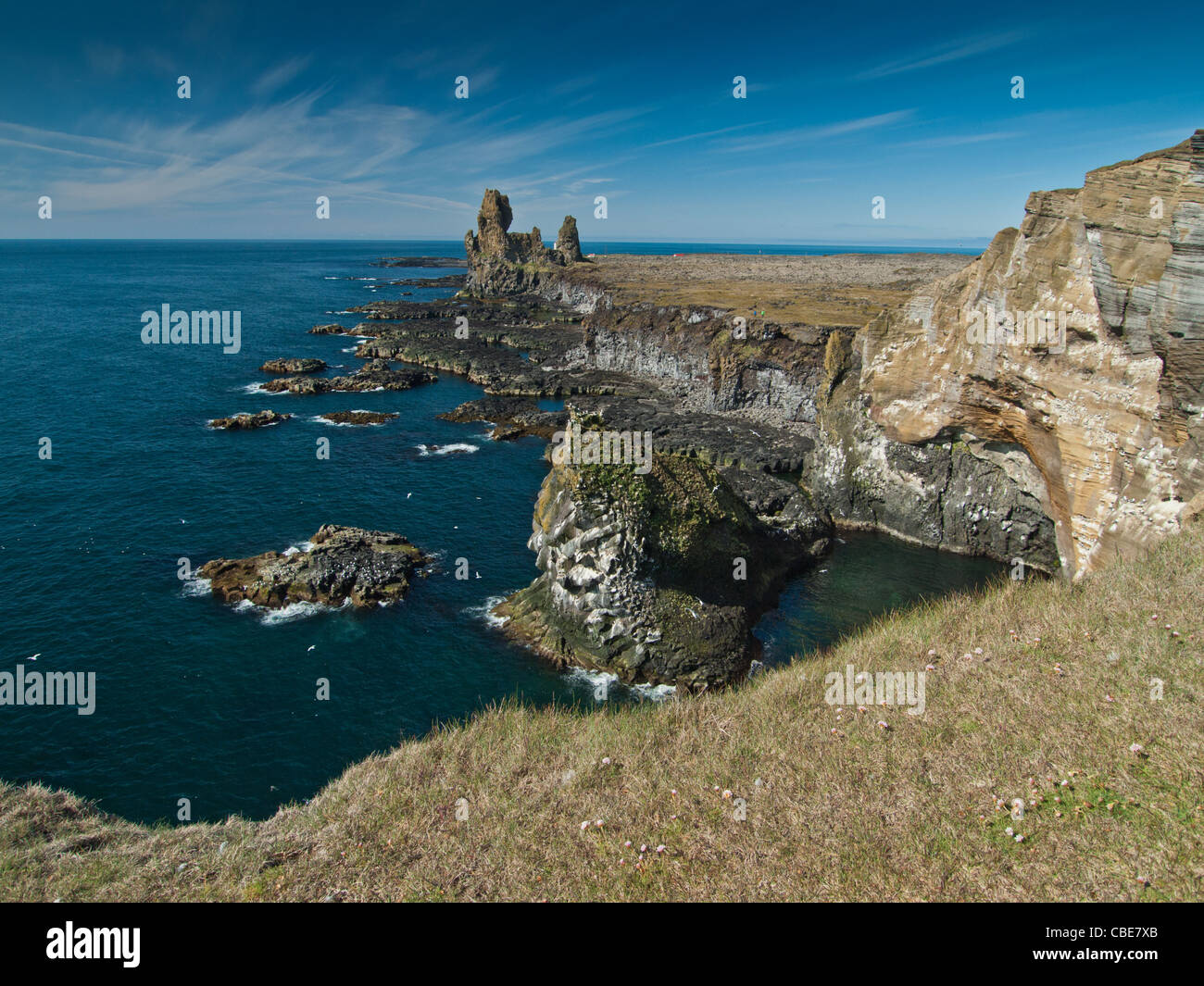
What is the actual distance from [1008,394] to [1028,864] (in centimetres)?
2723

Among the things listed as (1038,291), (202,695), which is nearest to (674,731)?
(202,695)

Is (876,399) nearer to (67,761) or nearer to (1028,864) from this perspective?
(1028,864)

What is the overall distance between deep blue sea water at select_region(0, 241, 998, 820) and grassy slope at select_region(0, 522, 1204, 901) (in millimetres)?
6572

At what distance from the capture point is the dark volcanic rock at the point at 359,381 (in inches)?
2844

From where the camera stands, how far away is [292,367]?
80750mm

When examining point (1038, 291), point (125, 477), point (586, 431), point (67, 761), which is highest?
point (1038, 291)

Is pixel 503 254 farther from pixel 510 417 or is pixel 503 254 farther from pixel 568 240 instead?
pixel 510 417

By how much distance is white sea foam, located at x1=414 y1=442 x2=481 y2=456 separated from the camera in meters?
53.8

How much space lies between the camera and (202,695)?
82.6 feet

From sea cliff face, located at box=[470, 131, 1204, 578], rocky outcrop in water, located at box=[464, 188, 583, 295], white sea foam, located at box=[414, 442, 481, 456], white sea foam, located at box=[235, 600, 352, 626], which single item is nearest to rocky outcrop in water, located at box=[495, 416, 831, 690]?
white sea foam, located at box=[235, 600, 352, 626]

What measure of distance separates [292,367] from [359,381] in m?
11.7

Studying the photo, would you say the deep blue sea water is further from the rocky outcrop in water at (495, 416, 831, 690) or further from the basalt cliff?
the basalt cliff

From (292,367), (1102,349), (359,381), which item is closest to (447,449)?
(359,381)
